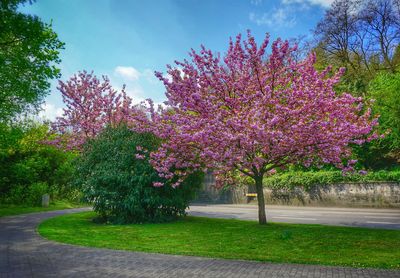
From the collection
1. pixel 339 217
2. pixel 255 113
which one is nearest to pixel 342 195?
pixel 339 217

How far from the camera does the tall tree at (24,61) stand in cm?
1662

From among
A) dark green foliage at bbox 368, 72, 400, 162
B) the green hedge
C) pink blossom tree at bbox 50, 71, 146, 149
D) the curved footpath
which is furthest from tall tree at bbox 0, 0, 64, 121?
dark green foliage at bbox 368, 72, 400, 162

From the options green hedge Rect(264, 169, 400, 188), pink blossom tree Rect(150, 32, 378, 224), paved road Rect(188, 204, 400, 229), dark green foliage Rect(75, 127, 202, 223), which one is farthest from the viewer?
green hedge Rect(264, 169, 400, 188)

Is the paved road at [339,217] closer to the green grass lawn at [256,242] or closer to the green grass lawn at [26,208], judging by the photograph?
the green grass lawn at [256,242]

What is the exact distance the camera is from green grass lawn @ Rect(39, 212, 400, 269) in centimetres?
801

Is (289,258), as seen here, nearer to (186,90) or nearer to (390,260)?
(390,260)

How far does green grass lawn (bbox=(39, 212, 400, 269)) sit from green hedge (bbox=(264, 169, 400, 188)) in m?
12.8

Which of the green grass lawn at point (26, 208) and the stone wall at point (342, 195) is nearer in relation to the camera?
the green grass lawn at point (26, 208)

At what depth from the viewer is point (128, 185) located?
15.4 metres

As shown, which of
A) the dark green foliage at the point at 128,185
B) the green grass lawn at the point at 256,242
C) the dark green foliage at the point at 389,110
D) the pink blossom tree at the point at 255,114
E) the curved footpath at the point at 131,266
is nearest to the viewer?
the curved footpath at the point at 131,266

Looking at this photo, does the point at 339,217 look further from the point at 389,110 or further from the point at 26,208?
the point at 26,208

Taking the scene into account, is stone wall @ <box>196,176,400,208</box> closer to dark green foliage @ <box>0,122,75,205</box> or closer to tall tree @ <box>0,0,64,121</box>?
tall tree @ <box>0,0,64,121</box>

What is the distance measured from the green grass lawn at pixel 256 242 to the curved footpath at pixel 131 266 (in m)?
0.54

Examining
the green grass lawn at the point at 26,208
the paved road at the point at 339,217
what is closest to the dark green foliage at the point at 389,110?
the paved road at the point at 339,217
